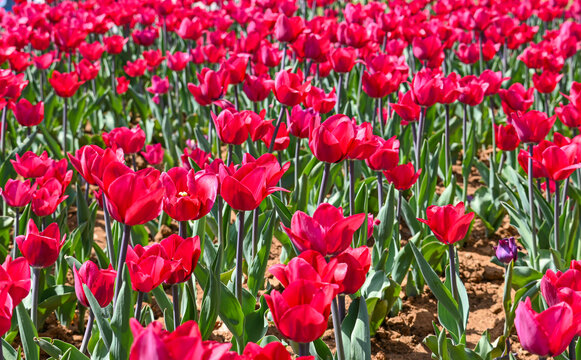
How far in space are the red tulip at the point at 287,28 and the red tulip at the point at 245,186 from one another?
7.74 ft

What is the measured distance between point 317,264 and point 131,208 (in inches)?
15.8

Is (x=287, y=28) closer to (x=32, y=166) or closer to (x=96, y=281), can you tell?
(x=32, y=166)

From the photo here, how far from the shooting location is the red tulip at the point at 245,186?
1.66 metres

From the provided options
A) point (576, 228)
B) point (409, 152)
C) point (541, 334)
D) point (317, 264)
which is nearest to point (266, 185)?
point (317, 264)

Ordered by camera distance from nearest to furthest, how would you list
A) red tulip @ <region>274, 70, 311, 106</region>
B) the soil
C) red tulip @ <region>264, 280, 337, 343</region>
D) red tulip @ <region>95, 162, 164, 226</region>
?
red tulip @ <region>264, 280, 337, 343</region>, red tulip @ <region>95, 162, 164, 226</region>, the soil, red tulip @ <region>274, 70, 311, 106</region>

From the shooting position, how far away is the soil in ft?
8.07

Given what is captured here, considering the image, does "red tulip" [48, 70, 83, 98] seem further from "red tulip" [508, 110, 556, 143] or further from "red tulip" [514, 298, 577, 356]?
"red tulip" [514, 298, 577, 356]

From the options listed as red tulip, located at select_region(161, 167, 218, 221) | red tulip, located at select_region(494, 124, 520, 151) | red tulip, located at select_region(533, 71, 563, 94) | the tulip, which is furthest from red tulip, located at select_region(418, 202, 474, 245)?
red tulip, located at select_region(533, 71, 563, 94)

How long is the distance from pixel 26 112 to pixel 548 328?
8.38 ft

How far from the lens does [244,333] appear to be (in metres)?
1.93

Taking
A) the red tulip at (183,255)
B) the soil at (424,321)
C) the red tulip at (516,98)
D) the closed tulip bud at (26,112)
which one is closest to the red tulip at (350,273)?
the red tulip at (183,255)

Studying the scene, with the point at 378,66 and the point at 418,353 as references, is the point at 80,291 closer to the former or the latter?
the point at 418,353

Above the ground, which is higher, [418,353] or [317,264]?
[317,264]

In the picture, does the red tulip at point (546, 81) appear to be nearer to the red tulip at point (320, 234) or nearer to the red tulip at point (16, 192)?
the red tulip at point (320, 234)
